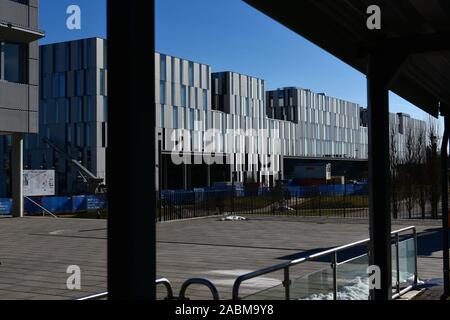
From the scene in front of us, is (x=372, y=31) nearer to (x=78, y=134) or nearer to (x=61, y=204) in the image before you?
(x=61, y=204)

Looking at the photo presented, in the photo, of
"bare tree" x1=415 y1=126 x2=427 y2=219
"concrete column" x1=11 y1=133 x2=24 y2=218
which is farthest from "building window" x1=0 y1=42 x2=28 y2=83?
"bare tree" x1=415 y1=126 x2=427 y2=219

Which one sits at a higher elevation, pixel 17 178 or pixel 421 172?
pixel 421 172

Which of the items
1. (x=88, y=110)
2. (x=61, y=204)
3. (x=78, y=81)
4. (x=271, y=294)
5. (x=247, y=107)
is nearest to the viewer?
(x=271, y=294)

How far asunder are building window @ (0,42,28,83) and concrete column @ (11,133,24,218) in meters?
2.99

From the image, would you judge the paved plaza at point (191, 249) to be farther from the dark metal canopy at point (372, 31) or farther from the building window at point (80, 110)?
the building window at point (80, 110)

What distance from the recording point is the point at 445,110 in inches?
366

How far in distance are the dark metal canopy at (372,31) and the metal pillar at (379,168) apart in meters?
0.19

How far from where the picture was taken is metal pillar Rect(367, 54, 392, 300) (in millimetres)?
6113

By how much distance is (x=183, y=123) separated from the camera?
6650 centimetres

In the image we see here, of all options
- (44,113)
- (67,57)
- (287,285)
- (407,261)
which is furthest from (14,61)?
(44,113)

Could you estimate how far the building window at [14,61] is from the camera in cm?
2875

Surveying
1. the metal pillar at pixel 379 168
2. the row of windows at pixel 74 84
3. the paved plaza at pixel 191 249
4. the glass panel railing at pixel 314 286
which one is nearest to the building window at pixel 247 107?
the row of windows at pixel 74 84

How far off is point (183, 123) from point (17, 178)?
3741cm
